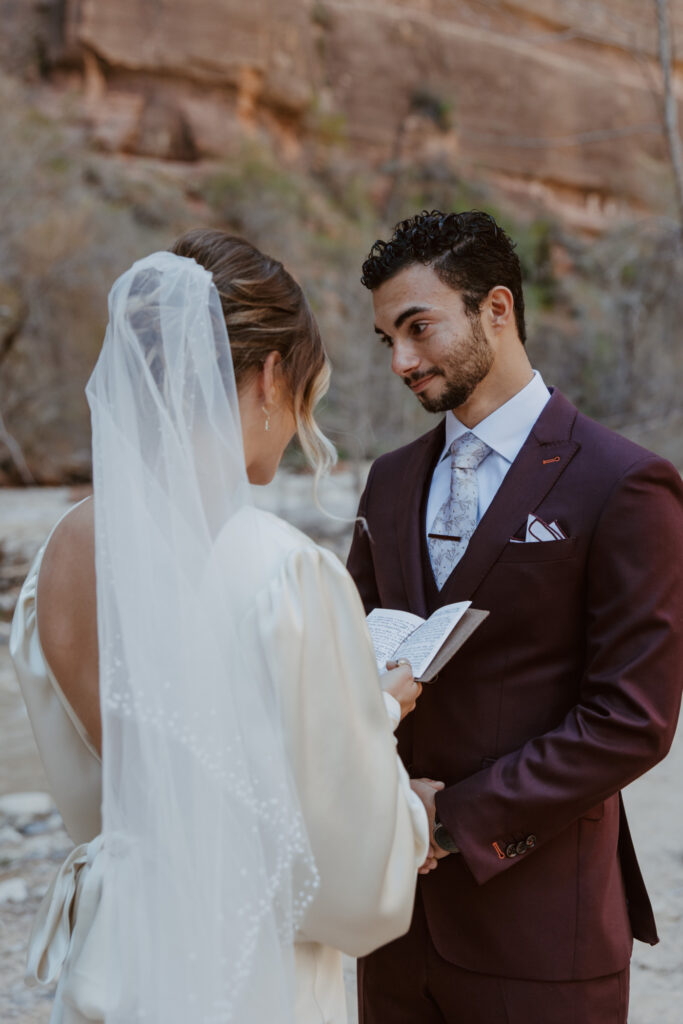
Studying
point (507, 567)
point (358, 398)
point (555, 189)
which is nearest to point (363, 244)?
point (358, 398)

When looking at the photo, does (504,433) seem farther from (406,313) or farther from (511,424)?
(406,313)

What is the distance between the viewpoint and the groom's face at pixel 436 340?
6.63 feet

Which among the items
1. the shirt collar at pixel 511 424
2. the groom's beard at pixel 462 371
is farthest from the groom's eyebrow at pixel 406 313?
the shirt collar at pixel 511 424

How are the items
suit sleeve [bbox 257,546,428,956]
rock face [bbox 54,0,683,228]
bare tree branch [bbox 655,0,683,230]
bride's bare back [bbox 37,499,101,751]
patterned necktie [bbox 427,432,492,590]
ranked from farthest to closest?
1. rock face [bbox 54,0,683,228]
2. bare tree branch [bbox 655,0,683,230]
3. patterned necktie [bbox 427,432,492,590]
4. bride's bare back [bbox 37,499,101,751]
5. suit sleeve [bbox 257,546,428,956]

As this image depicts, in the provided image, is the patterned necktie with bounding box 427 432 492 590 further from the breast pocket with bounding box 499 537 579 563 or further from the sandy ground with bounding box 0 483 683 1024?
the sandy ground with bounding box 0 483 683 1024

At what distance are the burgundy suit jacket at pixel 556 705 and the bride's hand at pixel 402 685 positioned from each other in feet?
0.77

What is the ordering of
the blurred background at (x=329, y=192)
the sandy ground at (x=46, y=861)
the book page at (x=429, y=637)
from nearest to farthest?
the book page at (x=429, y=637), the sandy ground at (x=46, y=861), the blurred background at (x=329, y=192)

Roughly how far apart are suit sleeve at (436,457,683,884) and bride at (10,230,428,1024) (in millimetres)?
258

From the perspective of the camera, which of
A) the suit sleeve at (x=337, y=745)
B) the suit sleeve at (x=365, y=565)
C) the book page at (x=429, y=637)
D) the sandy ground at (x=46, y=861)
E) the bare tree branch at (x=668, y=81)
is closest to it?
the suit sleeve at (x=337, y=745)

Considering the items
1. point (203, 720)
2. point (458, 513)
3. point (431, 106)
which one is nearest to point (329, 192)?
point (431, 106)

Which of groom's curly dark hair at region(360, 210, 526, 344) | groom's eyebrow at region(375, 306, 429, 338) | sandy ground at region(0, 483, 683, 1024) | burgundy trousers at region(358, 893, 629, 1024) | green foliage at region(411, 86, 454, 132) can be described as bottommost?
sandy ground at region(0, 483, 683, 1024)

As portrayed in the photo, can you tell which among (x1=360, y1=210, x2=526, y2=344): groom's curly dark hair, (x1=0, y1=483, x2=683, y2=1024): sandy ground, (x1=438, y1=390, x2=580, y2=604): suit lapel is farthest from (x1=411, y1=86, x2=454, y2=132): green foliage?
(x1=438, y1=390, x2=580, y2=604): suit lapel

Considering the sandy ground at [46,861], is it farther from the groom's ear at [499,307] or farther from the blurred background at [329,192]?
the groom's ear at [499,307]

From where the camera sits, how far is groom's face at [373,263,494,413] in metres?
2.02
